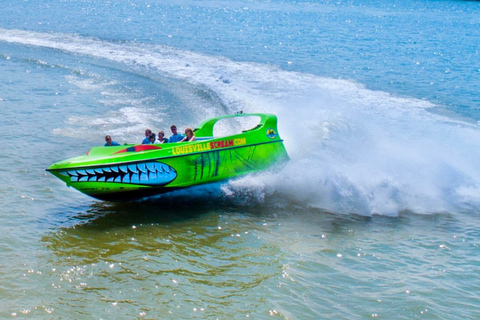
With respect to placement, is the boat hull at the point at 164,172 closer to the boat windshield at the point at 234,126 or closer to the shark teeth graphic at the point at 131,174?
the shark teeth graphic at the point at 131,174

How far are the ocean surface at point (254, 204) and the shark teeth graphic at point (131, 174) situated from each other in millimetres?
796

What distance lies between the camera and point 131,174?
37.5ft

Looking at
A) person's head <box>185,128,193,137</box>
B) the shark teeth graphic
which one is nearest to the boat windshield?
person's head <box>185,128,193,137</box>

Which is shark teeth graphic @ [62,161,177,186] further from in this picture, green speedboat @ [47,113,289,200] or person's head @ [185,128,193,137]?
person's head @ [185,128,193,137]

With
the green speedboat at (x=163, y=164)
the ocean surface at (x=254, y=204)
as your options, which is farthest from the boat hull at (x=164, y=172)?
the ocean surface at (x=254, y=204)

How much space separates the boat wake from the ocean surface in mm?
61

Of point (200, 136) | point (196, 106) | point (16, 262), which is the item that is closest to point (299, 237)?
point (200, 136)

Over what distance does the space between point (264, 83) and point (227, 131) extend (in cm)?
755

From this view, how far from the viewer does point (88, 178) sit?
36.4 ft

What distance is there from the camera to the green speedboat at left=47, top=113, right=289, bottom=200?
36.6 feet

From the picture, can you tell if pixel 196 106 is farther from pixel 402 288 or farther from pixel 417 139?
pixel 402 288

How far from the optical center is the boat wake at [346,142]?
1297 centimetres

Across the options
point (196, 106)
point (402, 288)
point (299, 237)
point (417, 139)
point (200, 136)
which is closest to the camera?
point (402, 288)

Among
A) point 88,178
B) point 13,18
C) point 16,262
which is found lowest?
point 16,262
